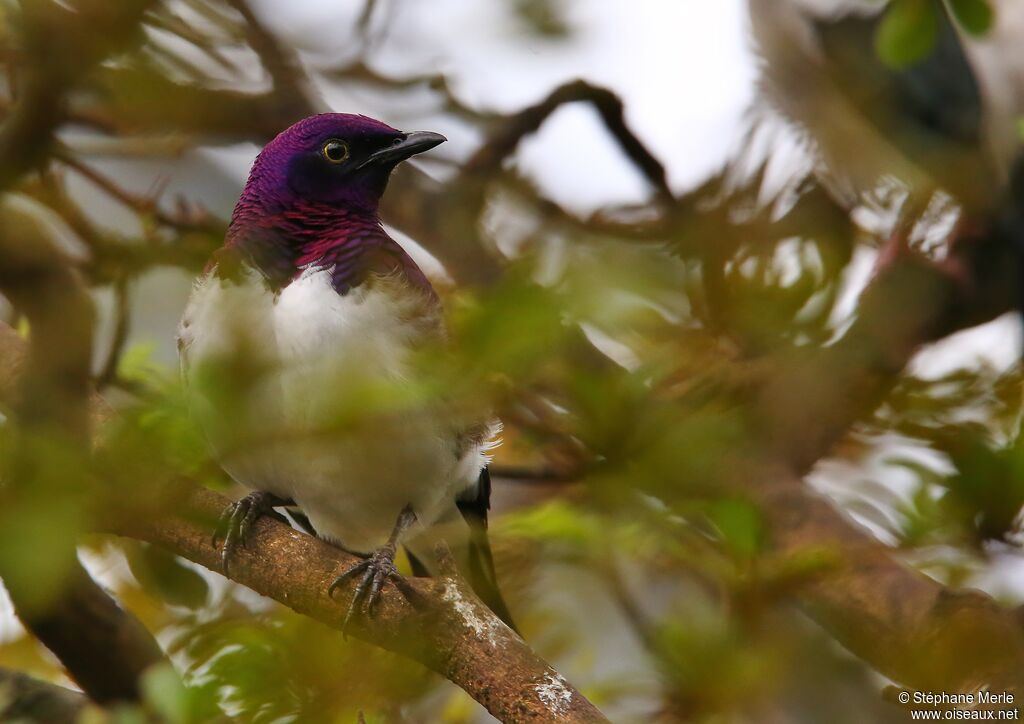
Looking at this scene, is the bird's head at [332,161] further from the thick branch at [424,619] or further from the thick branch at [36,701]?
the thick branch at [36,701]

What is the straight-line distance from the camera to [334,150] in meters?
3.18

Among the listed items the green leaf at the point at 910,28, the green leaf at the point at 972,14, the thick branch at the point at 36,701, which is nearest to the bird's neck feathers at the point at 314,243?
the thick branch at the point at 36,701

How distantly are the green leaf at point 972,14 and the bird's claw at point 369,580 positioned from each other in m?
1.41

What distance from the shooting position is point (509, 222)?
2412 mm

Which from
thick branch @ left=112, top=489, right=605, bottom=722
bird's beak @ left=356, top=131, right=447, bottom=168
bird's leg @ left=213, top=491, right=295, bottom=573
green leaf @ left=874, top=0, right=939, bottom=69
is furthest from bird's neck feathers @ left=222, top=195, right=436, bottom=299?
green leaf @ left=874, top=0, right=939, bottom=69

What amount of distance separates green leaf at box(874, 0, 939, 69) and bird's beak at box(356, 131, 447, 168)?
133cm

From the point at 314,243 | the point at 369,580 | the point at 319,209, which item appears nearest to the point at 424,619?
the point at 369,580

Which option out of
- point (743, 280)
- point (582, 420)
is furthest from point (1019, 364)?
point (582, 420)

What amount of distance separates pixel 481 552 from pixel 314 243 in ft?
2.89

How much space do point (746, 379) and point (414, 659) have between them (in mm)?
717

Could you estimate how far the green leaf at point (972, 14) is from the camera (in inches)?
68.6

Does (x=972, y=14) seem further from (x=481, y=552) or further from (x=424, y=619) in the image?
(x=481, y=552)

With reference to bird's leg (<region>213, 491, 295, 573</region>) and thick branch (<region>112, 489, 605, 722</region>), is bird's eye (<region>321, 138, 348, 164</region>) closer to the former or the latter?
bird's leg (<region>213, 491, 295, 573</region>)

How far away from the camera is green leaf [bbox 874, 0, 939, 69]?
5.84ft
